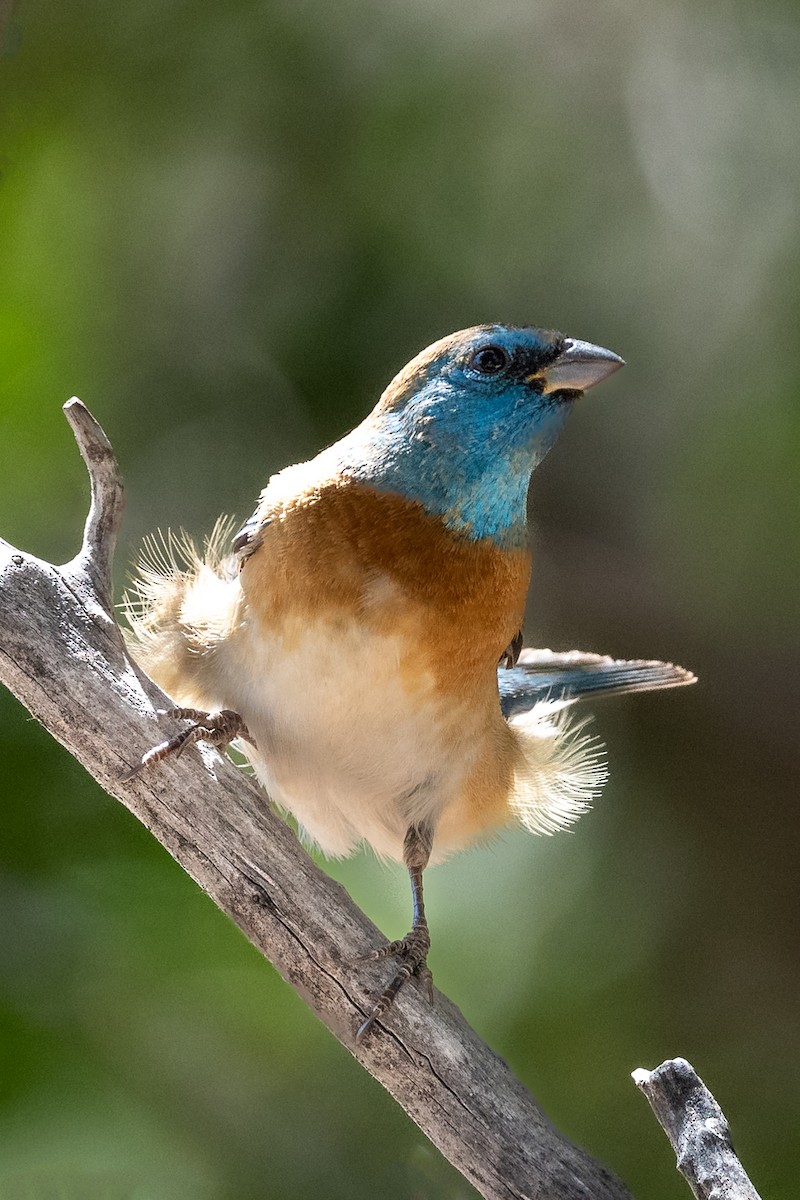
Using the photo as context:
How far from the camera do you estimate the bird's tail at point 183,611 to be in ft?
6.59

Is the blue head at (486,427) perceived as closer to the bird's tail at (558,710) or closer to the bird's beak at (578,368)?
the bird's beak at (578,368)

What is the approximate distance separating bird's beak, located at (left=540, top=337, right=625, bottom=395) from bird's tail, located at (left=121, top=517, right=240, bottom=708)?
22.5 inches

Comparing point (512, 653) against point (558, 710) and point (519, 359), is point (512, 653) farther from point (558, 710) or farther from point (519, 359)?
point (519, 359)

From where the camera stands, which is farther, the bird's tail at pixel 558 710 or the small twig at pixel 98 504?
the bird's tail at pixel 558 710

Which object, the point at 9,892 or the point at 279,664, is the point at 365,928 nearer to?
the point at 279,664

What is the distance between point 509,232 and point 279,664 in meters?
1.73

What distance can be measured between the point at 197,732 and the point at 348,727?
0.26 metres

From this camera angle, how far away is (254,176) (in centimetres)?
318

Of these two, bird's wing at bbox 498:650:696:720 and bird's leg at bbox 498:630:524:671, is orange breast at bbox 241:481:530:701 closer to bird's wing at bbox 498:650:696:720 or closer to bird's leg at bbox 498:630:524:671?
bird's leg at bbox 498:630:524:671

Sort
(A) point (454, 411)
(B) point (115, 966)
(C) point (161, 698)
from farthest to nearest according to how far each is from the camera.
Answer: (B) point (115, 966), (A) point (454, 411), (C) point (161, 698)

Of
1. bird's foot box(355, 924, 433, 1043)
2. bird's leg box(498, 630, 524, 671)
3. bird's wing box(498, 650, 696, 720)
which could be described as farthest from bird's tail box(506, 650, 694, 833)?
bird's foot box(355, 924, 433, 1043)

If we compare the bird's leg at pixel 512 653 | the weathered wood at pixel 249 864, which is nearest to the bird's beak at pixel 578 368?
the bird's leg at pixel 512 653

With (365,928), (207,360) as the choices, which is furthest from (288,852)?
(207,360)

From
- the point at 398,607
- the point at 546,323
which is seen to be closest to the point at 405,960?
the point at 398,607
